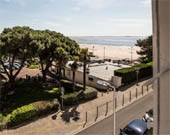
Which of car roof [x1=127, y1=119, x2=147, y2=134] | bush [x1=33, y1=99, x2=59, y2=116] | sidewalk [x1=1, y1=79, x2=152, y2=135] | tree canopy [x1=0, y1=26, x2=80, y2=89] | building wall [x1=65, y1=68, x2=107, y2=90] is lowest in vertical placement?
sidewalk [x1=1, y1=79, x2=152, y2=135]

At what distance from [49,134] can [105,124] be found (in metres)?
3.96

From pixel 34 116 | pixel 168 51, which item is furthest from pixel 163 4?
pixel 34 116

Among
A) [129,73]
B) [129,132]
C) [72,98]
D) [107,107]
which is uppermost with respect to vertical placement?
[129,73]

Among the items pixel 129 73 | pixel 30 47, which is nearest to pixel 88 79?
pixel 129 73

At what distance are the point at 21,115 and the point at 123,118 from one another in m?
7.50

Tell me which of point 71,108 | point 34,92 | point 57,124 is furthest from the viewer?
point 34,92

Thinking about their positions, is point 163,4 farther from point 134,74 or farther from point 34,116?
point 134,74

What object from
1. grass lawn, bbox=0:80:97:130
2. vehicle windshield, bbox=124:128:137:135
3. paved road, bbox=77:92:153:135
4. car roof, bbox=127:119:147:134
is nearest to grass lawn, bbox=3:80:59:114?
grass lawn, bbox=0:80:97:130

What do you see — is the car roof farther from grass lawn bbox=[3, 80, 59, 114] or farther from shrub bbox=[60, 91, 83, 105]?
grass lawn bbox=[3, 80, 59, 114]

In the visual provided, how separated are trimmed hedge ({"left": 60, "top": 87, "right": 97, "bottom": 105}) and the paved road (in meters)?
3.55

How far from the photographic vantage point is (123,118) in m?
12.2

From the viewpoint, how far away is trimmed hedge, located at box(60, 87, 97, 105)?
14.3 metres

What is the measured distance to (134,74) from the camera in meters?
21.4

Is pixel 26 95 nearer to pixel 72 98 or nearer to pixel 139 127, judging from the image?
pixel 72 98
